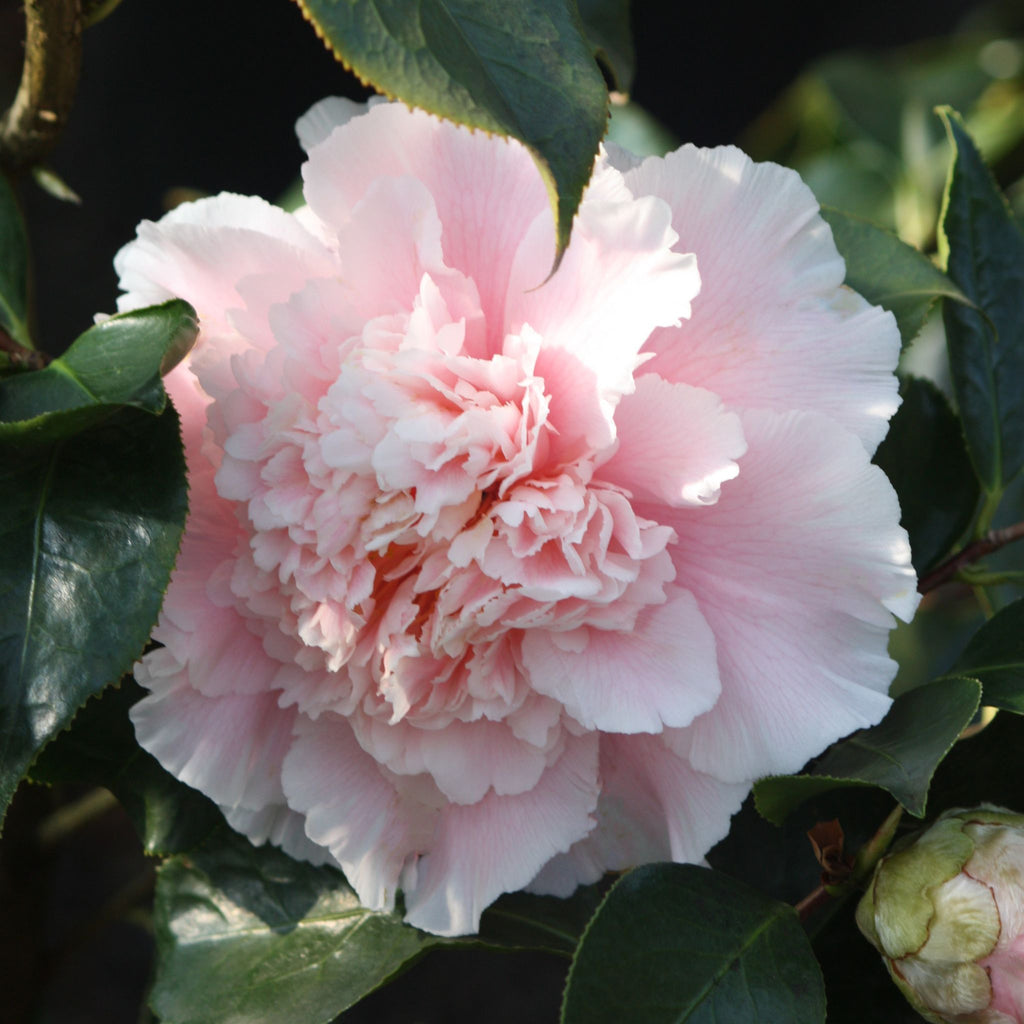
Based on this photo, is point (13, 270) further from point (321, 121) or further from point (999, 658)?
point (999, 658)

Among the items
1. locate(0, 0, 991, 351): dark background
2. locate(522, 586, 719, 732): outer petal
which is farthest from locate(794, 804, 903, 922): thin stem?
locate(0, 0, 991, 351): dark background

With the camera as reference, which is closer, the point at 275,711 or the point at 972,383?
the point at 275,711

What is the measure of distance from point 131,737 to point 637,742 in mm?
239

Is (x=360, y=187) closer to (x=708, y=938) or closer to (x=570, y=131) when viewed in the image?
(x=570, y=131)

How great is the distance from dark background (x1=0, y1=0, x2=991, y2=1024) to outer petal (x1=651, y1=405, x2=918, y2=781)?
84 centimetres

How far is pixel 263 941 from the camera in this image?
21.4 inches

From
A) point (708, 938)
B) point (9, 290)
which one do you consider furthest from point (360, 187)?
point (708, 938)

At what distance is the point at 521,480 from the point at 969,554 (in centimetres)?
30

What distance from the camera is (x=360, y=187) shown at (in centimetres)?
43

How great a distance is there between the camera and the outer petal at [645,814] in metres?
0.45

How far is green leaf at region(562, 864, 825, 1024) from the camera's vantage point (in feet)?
1.40

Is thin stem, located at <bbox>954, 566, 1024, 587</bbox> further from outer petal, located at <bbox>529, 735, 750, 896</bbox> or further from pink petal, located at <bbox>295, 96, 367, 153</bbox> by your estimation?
pink petal, located at <bbox>295, 96, 367, 153</bbox>

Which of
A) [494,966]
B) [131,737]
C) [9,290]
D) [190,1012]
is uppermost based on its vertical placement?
[9,290]

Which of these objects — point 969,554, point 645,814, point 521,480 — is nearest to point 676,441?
point 521,480
